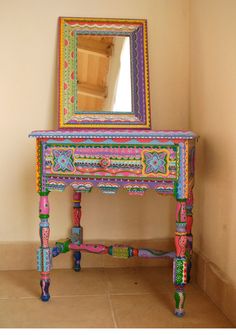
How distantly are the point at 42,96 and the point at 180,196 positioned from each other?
1125mm

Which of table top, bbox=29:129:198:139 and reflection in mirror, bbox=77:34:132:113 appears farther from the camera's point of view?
reflection in mirror, bbox=77:34:132:113

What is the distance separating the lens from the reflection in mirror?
2431 mm

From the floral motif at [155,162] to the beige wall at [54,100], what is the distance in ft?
2.39

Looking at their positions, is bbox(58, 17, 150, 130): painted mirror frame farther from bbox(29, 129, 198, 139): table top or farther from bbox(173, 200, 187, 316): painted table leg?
bbox(173, 200, 187, 316): painted table leg

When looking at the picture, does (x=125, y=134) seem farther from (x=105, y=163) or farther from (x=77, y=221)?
(x=77, y=221)

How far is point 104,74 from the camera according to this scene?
7.92 feet

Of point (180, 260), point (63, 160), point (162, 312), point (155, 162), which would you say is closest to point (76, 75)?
point (63, 160)

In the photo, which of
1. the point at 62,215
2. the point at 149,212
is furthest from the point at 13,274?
the point at 149,212

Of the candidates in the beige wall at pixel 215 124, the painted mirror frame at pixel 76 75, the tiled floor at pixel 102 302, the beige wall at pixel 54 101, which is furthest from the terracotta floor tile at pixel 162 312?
the painted mirror frame at pixel 76 75

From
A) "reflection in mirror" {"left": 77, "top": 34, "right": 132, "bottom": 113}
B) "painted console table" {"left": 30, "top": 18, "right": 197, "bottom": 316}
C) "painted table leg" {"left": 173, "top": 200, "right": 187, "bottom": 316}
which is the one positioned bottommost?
"painted table leg" {"left": 173, "top": 200, "right": 187, "bottom": 316}

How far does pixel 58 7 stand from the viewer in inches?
102

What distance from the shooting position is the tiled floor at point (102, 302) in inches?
75.5

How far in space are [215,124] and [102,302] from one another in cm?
106

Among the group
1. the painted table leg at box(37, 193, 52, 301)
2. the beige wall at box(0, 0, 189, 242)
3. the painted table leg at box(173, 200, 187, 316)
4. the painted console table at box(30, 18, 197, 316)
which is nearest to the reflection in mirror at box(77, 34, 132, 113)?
the painted console table at box(30, 18, 197, 316)
